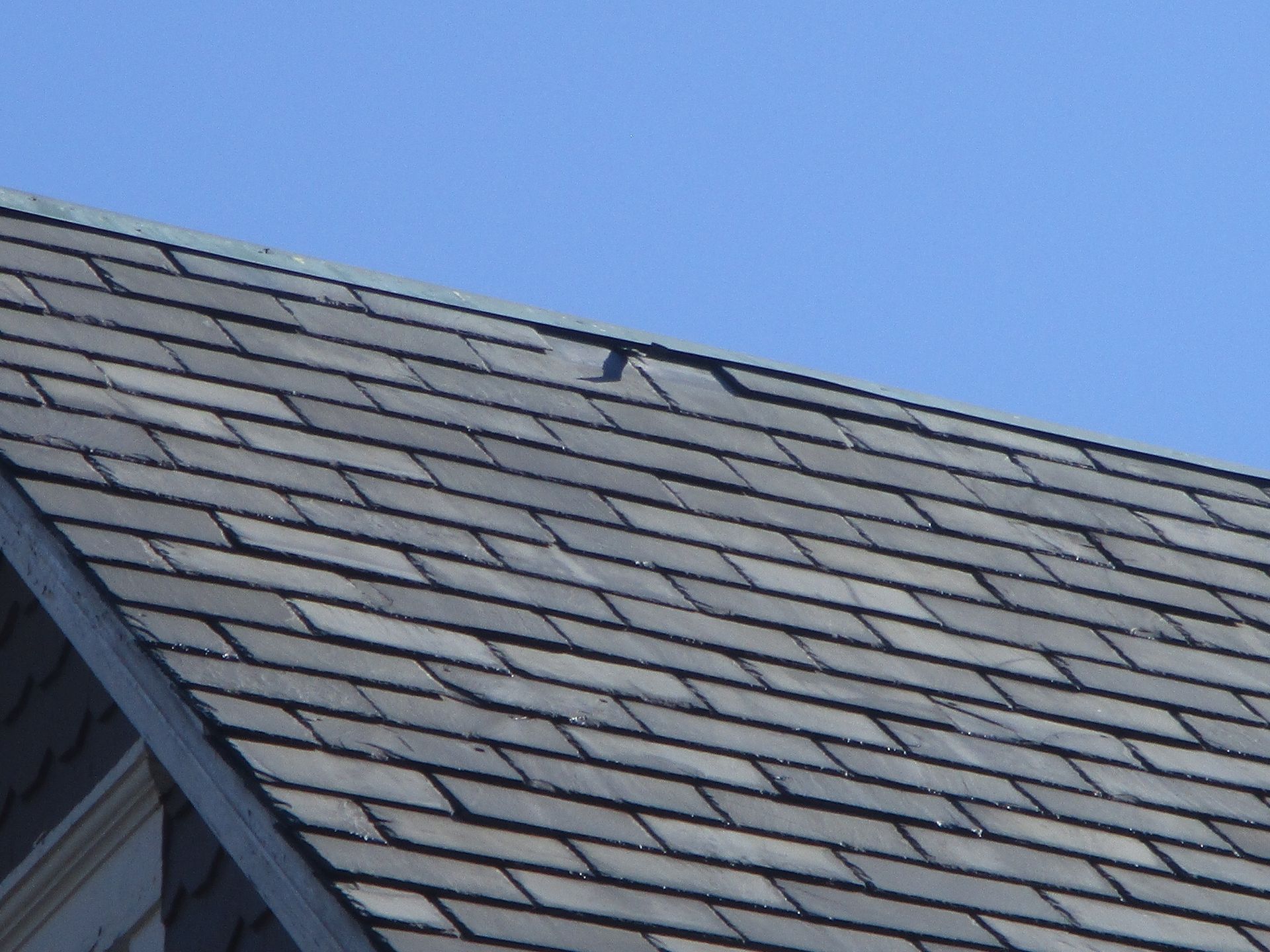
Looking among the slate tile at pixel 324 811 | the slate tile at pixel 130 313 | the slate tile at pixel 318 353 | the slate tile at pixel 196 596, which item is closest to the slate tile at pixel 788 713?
the slate tile at pixel 196 596

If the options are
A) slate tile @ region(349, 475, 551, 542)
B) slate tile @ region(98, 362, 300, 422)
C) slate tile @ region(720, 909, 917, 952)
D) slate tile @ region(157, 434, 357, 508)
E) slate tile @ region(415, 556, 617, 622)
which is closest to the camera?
slate tile @ region(720, 909, 917, 952)

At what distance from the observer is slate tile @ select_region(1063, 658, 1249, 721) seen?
194 inches

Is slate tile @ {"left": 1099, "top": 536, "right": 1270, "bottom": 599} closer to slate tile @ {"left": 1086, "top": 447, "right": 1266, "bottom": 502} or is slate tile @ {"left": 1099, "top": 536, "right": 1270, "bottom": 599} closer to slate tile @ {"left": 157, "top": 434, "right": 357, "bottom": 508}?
slate tile @ {"left": 1086, "top": 447, "right": 1266, "bottom": 502}

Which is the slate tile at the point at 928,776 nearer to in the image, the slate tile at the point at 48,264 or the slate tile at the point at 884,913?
the slate tile at the point at 884,913

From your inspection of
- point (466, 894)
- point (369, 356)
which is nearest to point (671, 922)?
point (466, 894)

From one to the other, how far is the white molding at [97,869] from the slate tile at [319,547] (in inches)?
19.3

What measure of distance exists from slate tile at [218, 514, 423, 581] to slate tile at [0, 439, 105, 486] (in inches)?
12.0

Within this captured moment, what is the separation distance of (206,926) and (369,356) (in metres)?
1.99

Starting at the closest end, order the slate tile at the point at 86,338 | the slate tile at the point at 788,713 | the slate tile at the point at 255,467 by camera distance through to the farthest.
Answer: the slate tile at the point at 788,713 → the slate tile at the point at 255,467 → the slate tile at the point at 86,338

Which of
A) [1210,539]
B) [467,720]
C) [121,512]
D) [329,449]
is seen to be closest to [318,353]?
[329,449]

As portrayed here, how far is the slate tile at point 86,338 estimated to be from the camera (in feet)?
15.8

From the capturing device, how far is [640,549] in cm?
480

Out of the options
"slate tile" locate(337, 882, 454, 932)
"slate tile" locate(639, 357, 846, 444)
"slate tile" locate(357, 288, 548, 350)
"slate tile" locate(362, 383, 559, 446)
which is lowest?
"slate tile" locate(337, 882, 454, 932)

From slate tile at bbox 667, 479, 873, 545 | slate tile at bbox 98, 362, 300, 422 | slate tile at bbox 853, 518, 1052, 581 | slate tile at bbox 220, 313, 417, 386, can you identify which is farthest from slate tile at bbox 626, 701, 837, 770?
slate tile at bbox 220, 313, 417, 386
